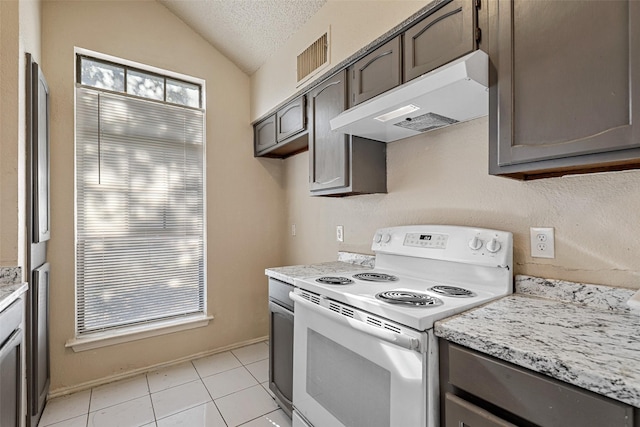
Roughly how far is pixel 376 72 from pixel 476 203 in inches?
34.0

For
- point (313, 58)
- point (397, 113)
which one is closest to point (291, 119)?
point (313, 58)

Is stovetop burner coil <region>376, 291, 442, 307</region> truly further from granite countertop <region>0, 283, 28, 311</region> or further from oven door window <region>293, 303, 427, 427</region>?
granite countertop <region>0, 283, 28, 311</region>

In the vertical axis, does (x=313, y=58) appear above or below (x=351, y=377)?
above

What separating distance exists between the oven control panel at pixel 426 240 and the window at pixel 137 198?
75.8 inches

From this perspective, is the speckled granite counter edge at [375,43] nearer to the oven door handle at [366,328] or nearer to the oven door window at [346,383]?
the oven door handle at [366,328]

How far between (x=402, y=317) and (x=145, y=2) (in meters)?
3.10

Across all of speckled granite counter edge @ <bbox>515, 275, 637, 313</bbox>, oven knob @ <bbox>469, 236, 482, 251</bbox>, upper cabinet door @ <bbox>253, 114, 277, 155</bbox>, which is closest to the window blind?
upper cabinet door @ <bbox>253, 114, 277, 155</bbox>

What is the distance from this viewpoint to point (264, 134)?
289 centimetres

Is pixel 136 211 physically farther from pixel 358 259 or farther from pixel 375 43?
pixel 375 43

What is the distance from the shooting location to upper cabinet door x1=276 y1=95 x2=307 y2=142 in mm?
2311

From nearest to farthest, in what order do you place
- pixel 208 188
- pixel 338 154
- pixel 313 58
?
pixel 338 154, pixel 313 58, pixel 208 188

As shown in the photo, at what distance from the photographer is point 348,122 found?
1567 mm

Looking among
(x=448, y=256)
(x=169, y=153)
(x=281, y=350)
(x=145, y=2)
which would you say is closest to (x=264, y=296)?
(x=281, y=350)

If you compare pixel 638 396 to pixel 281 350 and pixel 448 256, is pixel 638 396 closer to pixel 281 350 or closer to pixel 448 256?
pixel 448 256
